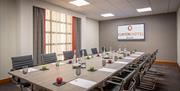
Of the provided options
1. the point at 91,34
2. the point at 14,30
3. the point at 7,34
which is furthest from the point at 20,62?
the point at 91,34

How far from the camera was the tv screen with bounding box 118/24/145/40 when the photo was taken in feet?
23.4

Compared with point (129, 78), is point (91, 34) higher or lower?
higher

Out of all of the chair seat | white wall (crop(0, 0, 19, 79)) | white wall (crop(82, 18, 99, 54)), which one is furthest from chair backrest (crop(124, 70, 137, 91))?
white wall (crop(82, 18, 99, 54))

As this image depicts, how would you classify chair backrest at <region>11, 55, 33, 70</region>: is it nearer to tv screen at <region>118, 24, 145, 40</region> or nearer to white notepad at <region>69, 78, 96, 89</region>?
white notepad at <region>69, 78, 96, 89</region>

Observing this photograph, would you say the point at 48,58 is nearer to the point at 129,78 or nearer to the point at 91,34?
the point at 129,78

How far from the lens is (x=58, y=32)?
18.0 ft

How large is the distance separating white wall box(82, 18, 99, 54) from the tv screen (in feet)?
5.11

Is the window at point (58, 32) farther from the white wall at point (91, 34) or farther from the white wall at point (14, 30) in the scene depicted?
the white wall at point (91, 34)

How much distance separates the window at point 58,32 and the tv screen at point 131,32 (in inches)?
134

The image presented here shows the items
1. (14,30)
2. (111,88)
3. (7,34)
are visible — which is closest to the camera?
(111,88)

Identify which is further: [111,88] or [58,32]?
[58,32]

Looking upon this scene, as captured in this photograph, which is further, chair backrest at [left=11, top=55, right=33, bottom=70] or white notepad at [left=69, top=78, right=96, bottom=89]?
chair backrest at [left=11, top=55, right=33, bottom=70]

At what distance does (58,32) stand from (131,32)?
4.34 metres

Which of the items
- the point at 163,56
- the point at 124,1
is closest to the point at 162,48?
the point at 163,56
